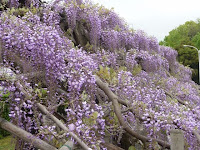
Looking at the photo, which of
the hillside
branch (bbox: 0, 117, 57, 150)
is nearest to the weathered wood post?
the hillside

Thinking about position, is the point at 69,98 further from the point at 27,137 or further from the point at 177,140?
the point at 177,140

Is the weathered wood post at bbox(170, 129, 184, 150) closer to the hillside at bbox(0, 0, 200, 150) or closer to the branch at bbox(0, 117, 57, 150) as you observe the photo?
the hillside at bbox(0, 0, 200, 150)

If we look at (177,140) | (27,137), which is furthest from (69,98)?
(177,140)

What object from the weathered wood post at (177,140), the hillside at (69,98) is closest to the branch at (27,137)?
the hillside at (69,98)

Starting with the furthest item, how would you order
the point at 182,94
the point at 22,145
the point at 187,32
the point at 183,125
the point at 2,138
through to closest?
1. the point at 187,32
2. the point at 182,94
3. the point at 2,138
4. the point at 183,125
5. the point at 22,145

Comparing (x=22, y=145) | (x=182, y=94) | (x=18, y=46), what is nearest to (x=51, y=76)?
(x=18, y=46)

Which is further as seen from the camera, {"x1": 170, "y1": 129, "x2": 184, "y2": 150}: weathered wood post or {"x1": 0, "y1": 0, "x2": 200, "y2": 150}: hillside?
{"x1": 0, "y1": 0, "x2": 200, "y2": 150}: hillside

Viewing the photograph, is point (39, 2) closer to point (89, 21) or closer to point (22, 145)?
point (89, 21)

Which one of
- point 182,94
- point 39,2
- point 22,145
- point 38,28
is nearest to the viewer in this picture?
point 22,145

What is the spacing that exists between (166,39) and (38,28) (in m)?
39.8

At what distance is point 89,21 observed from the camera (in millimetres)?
7449

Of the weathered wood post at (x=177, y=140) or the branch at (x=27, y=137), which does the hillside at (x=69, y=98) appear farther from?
the weathered wood post at (x=177, y=140)

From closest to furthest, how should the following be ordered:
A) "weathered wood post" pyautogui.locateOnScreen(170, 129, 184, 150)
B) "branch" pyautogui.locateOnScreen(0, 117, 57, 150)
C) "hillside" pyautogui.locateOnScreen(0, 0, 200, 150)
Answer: "branch" pyautogui.locateOnScreen(0, 117, 57, 150) → "weathered wood post" pyautogui.locateOnScreen(170, 129, 184, 150) → "hillside" pyautogui.locateOnScreen(0, 0, 200, 150)

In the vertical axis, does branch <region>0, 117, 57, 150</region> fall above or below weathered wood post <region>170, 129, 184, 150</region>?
below
